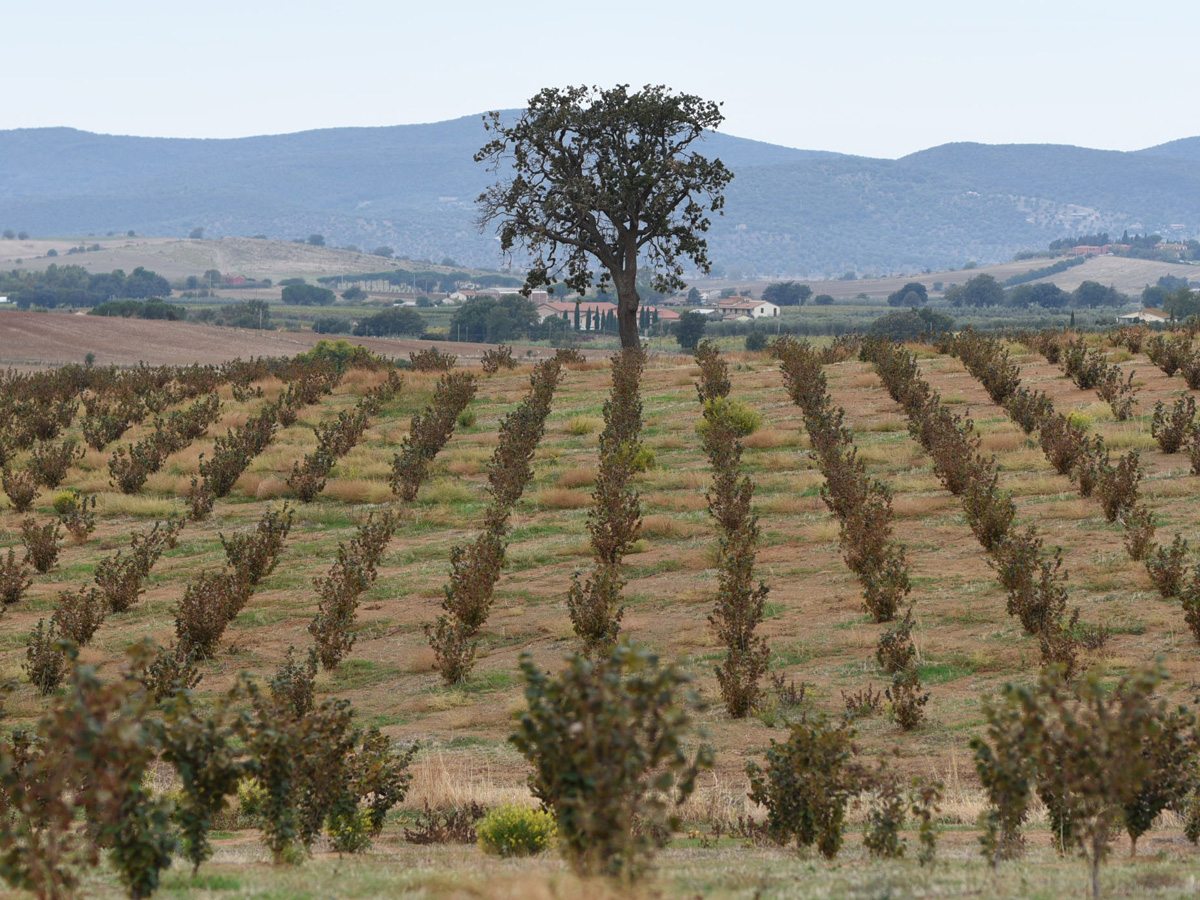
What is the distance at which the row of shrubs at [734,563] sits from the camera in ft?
32.8

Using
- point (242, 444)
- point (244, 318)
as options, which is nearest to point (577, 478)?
point (242, 444)

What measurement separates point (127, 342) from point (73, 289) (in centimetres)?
12543

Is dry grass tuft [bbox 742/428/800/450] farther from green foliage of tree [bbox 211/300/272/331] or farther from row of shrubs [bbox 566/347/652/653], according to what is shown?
green foliage of tree [bbox 211/300/272/331]

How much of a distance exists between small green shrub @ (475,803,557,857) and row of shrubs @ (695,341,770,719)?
11.1 ft

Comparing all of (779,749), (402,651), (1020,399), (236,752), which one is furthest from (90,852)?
(1020,399)

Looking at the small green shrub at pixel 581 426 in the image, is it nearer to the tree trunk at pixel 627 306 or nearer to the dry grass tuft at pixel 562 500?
the dry grass tuft at pixel 562 500

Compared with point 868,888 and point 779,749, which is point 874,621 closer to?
point 779,749

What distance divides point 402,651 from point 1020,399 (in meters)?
12.9

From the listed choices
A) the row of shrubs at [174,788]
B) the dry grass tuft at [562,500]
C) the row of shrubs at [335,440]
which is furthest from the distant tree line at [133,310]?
the row of shrubs at [174,788]

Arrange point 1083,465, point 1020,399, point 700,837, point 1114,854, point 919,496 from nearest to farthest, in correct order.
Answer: point 1114,854 < point 700,837 < point 1083,465 < point 919,496 < point 1020,399

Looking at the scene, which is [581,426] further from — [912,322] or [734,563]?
[912,322]

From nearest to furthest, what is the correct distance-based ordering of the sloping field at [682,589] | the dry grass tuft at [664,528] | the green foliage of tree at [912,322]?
the sloping field at [682,589] < the dry grass tuft at [664,528] < the green foliage of tree at [912,322]

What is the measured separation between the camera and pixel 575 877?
4.63m

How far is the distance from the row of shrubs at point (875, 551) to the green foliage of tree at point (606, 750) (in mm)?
4579
